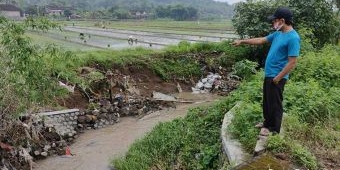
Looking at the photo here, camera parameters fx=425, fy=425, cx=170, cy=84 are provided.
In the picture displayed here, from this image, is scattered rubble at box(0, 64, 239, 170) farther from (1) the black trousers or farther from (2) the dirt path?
(1) the black trousers

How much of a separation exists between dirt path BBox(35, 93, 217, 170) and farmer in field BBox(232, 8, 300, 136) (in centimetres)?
474

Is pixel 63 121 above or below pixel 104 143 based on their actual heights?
above

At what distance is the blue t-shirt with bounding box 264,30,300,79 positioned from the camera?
5.46m

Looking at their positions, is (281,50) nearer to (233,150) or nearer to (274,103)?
(274,103)

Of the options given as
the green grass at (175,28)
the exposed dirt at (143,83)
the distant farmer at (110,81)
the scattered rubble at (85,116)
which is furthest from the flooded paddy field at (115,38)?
the scattered rubble at (85,116)

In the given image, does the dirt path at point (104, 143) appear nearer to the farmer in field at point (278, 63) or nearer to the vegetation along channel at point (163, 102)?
the vegetation along channel at point (163, 102)

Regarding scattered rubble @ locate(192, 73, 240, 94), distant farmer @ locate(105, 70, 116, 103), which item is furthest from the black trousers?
scattered rubble @ locate(192, 73, 240, 94)

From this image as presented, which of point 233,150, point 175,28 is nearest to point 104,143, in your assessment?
point 233,150

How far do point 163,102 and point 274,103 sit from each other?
9531mm

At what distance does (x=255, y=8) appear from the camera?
18.6m

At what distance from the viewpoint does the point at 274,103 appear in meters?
5.79

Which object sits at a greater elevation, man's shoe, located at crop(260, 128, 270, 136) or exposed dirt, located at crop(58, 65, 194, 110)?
man's shoe, located at crop(260, 128, 270, 136)

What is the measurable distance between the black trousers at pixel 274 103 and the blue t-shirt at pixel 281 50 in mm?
128

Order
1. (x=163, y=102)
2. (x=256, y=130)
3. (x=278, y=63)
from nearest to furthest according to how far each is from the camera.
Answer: (x=278, y=63) → (x=256, y=130) → (x=163, y=102)
